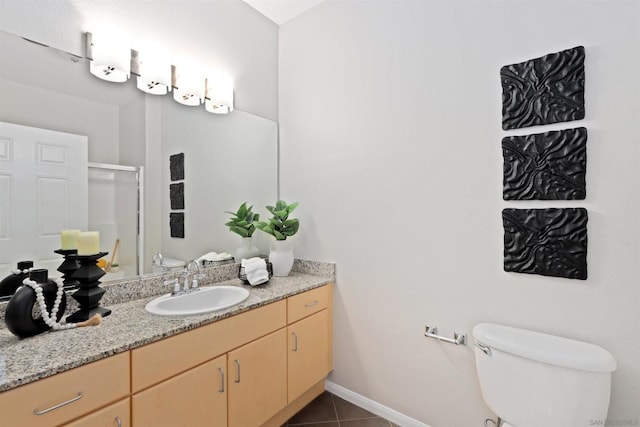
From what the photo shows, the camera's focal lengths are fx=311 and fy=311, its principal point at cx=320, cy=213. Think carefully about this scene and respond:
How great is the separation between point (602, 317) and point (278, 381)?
1.51 meters

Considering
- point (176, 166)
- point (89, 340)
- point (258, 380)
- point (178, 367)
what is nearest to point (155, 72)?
point (176, 166)

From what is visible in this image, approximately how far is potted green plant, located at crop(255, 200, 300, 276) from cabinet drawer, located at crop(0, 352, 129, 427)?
1.09 m

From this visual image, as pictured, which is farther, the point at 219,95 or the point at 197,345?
the point at 219,95

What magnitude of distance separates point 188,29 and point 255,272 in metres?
1.53

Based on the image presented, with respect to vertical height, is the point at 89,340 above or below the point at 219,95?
below

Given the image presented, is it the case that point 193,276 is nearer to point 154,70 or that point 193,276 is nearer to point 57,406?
point 57,406

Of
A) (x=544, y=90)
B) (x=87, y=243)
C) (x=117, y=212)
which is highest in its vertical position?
(x=544, y=90)

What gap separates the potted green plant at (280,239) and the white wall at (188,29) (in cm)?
83

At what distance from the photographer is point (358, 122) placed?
197 centimetres

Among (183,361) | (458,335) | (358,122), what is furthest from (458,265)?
(183,361)

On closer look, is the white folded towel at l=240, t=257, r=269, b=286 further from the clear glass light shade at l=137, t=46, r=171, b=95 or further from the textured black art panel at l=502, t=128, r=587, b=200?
the textured black art panel at l=502, t=128, r=587, b=200

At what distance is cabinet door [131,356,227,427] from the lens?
1127 millimetres

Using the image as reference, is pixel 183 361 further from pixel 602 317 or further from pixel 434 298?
pixel 602 317

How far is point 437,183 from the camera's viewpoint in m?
Answer: 1.67
